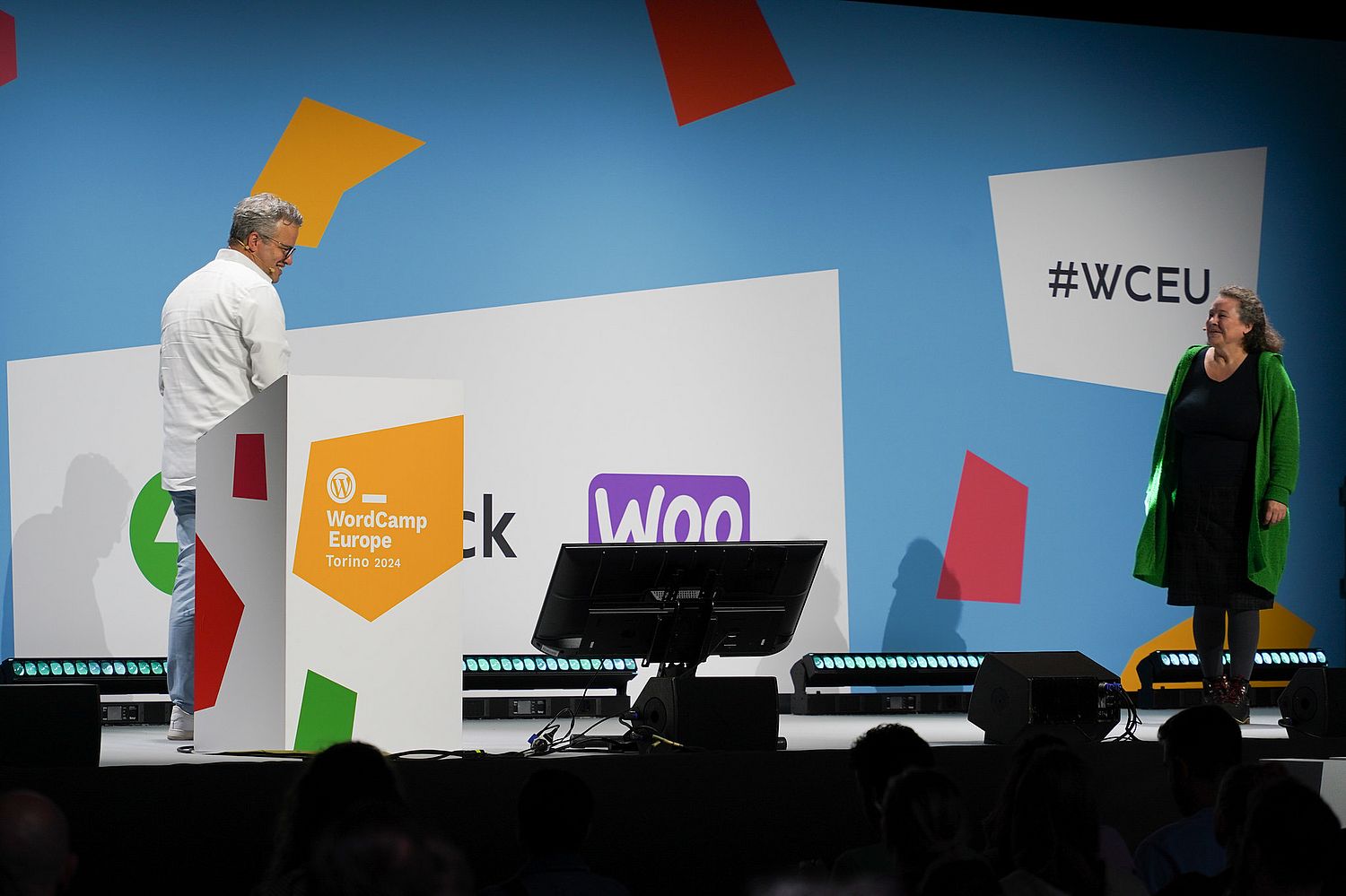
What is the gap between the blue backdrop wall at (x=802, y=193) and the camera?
5840 mm

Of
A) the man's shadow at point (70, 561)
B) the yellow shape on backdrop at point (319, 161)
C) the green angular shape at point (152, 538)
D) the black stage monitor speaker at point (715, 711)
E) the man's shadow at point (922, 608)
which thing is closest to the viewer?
the black stage monitor speaker at point (715, 711)

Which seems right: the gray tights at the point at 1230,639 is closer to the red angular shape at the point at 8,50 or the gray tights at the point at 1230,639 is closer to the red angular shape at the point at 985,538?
the red angular shape at the point at 985,538

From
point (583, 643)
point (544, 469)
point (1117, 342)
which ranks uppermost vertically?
point (1117, 342)

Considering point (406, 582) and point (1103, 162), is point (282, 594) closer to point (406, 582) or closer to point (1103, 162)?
point (406, 582)

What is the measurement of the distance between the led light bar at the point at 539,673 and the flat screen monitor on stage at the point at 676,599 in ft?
4.81

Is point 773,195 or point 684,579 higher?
point 773,195

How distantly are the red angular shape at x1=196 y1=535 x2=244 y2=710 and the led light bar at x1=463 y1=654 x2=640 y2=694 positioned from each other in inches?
73.5

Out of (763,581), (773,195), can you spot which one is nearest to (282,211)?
(763,581)

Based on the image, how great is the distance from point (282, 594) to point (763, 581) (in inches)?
55.8

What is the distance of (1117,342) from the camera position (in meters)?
7.16

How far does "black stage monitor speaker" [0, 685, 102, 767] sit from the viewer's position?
329 centimetres

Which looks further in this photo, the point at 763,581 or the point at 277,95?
the point at 277,95

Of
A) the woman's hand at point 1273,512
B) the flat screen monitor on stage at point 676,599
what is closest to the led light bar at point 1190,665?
the woman's hand at point 1273,512

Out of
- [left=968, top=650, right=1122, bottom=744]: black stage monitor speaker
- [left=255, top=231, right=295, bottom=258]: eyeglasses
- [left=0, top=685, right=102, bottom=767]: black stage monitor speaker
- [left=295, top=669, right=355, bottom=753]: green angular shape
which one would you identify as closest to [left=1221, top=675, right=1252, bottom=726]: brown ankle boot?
[left=968, top=650, right=1122, bottom=744]: black stage monitor speaker
